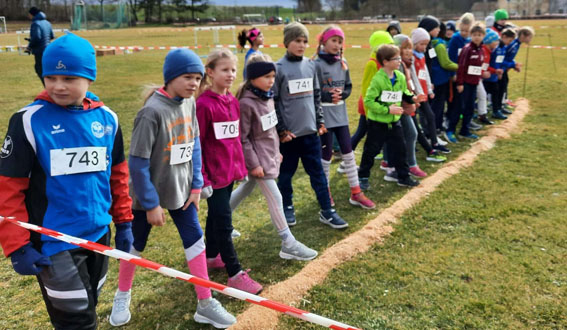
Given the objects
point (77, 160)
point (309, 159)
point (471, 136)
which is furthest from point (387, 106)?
point (77, 160)

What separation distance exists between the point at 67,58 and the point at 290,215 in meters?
3.06

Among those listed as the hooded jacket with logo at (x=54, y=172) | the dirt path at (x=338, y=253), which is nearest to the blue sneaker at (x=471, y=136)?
the dirt path at (x=338, y=253)

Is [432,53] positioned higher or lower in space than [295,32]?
lower

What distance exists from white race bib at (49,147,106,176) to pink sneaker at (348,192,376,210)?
3372 millimetres

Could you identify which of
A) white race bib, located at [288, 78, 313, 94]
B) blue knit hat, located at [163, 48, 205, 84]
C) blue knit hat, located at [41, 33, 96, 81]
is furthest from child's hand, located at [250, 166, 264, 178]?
blue knit hat, located at [41, 33, 96, 81]

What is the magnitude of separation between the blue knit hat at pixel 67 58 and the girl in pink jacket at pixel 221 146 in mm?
1161

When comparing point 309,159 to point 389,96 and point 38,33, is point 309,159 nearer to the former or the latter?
point 389,96

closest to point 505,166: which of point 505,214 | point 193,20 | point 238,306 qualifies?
point 505,214

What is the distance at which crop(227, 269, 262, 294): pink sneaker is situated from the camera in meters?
3.39

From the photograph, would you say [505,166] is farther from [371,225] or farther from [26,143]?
[26,143]

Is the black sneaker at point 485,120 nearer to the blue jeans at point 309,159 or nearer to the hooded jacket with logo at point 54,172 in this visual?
the blue jeans at point 309,159

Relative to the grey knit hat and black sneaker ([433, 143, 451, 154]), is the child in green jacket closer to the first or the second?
the grey knit hat

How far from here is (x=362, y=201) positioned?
5.10 metres

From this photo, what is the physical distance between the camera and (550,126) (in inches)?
327
